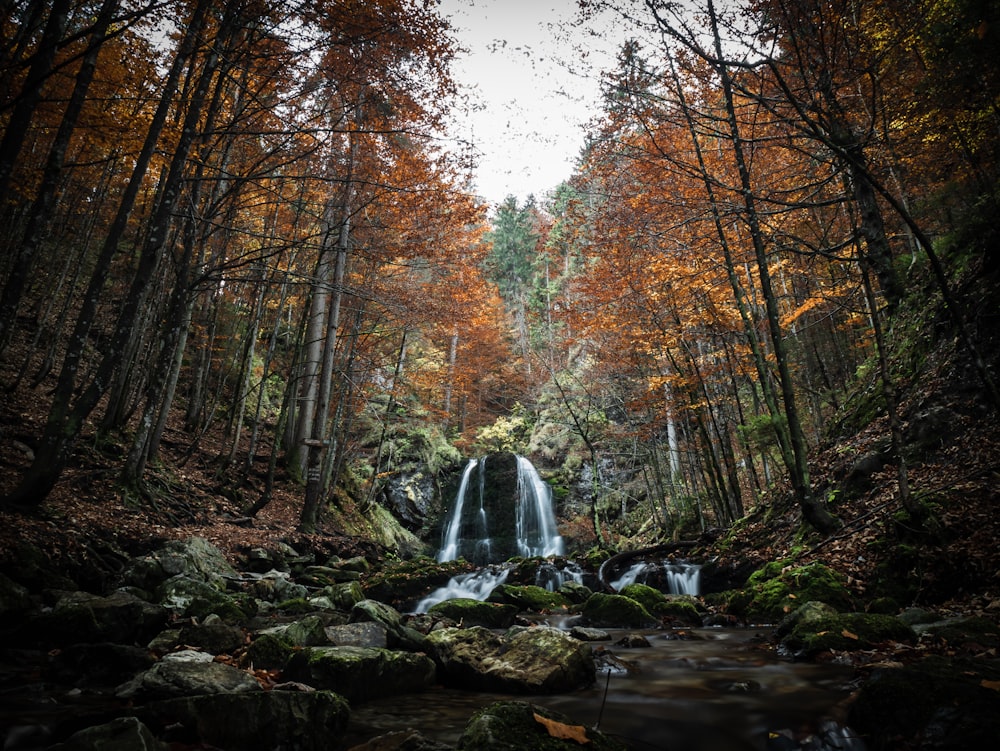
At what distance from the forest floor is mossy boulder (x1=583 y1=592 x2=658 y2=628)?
2.47 meters

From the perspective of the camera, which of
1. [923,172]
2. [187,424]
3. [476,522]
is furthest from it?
[476,522]

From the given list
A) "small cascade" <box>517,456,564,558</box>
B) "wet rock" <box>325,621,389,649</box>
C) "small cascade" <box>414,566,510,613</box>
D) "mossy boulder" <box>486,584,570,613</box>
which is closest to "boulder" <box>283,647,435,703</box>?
"wet rock" <box>325,621,389,649</box>

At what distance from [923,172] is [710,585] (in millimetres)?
9794

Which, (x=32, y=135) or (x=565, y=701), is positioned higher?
(x=32, y=135)

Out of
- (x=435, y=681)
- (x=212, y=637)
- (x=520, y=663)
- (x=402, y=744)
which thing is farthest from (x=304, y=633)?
(x=402, y=744)

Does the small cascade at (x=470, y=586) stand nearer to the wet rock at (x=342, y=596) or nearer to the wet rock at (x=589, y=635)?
the wet rock at (x=342, y=596)

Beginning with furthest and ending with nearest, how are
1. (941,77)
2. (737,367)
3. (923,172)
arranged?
(737,367) < (923,172) < (941,77)

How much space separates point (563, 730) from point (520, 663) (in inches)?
84.7

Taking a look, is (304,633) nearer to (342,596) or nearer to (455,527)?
(342,596)

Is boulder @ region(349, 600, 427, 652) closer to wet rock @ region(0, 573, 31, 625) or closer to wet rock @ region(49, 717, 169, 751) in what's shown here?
wet rock @ region(0, 573, 31, 625)

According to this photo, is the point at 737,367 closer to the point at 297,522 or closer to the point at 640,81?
the point at 640,81

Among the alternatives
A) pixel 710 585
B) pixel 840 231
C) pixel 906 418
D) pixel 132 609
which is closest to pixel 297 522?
pixel 132 609

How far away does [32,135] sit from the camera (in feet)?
39.6

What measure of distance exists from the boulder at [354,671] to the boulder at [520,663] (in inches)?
18.3
